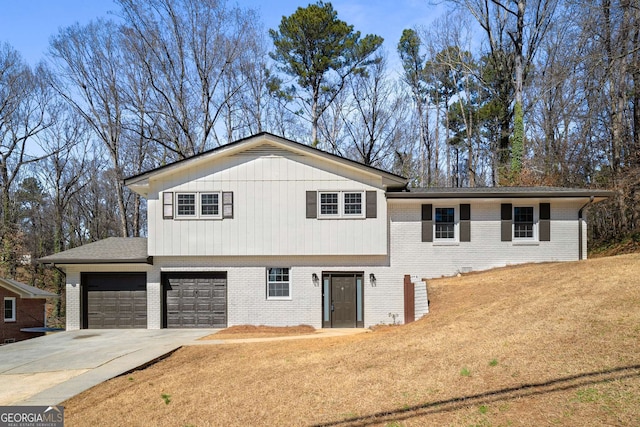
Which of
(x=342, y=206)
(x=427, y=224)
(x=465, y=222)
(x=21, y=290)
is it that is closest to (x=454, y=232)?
(x=465, y=222)

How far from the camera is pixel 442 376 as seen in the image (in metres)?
8.45

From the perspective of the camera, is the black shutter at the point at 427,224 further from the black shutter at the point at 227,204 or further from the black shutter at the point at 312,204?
the black shutter at the point at 227,204

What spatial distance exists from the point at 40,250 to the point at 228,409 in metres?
40.6

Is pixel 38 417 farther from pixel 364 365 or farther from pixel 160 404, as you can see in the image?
pixel 364 365

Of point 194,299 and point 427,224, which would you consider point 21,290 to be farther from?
point 427,224

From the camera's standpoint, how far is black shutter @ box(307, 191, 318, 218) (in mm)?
19031

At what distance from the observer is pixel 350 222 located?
62.4 feet

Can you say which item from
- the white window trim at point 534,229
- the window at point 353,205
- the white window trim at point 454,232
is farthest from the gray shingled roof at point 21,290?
the white window trim at point 534,229

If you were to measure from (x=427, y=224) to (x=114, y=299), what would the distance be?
1273 centimetres

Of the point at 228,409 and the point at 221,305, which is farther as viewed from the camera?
the point at 221,305

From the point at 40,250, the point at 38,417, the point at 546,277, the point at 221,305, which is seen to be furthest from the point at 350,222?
the point at 40,250

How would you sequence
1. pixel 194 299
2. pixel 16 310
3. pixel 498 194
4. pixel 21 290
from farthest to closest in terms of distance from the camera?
pixel 16 310
pixel 21 290
pixel 194 299
pixel 498 194

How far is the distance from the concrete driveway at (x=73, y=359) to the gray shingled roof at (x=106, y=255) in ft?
8.81

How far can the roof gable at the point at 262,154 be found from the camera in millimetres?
18812
